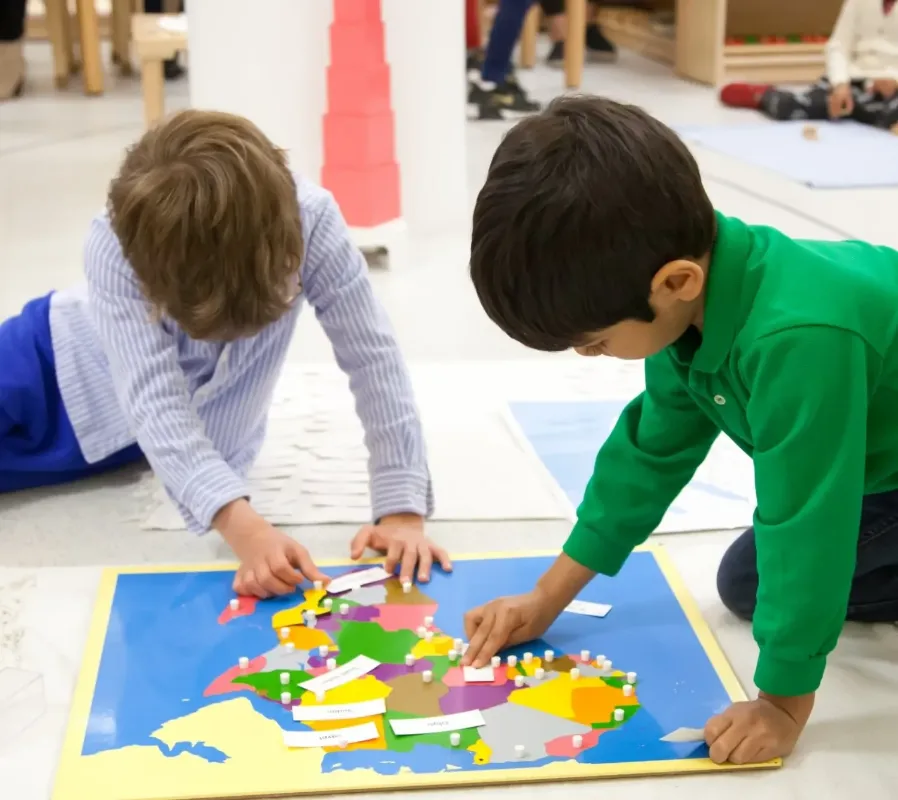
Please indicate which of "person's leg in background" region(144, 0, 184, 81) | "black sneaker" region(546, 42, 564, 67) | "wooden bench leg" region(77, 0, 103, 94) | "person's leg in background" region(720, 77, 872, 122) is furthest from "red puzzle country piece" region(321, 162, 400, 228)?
"black sneaker" region(546, 42, 564, 67)

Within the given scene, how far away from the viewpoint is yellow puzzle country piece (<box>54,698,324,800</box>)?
86cm

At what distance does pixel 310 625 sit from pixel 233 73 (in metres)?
1.27

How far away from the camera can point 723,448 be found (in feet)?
4.72

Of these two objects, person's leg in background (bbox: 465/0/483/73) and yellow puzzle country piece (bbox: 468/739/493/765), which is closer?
yellow puzzle country piece (bbox: 468/739/493/765)

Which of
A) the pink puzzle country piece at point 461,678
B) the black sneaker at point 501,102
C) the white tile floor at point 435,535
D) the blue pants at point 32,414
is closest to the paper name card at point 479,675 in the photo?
the pink puzzle country piece at point 461,678

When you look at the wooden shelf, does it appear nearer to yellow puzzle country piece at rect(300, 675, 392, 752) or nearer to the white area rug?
the white area rug

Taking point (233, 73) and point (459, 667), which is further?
point (233, 73)

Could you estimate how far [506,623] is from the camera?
103 centimetres

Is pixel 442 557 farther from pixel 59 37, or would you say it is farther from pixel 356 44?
pixel 59 37

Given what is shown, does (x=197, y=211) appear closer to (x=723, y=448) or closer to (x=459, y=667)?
(x=459, y=667)

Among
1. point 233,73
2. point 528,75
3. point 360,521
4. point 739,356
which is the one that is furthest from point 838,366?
point 528,75

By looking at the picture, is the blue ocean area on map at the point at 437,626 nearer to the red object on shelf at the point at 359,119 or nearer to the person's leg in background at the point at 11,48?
the red object on shelf at the point at 359,119

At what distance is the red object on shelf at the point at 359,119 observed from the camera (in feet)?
6.56

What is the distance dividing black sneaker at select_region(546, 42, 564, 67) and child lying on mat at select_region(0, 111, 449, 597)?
306 centimetres
